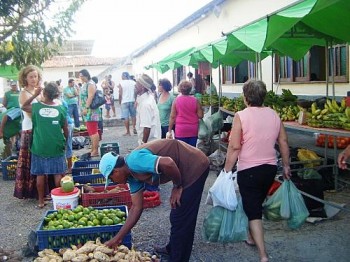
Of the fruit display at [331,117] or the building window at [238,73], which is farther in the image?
the building window at [238,73]

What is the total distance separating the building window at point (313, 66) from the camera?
8388 millimetres

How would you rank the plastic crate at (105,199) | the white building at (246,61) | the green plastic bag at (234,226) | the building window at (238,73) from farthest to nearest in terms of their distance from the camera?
the building window at (238,73), the white building at (246,61), the plastic crate at (105,199), the green plastic bag at (234,226)

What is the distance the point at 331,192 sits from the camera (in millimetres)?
6141

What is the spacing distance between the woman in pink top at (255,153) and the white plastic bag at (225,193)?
0.09m

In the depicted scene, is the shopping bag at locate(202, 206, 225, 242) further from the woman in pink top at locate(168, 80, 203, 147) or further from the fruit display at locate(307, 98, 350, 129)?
the woman in pink top at locate(168, 80, 203, 147)

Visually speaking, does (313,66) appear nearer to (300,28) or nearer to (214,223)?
(300,28)

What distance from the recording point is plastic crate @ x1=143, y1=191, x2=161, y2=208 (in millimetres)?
5764

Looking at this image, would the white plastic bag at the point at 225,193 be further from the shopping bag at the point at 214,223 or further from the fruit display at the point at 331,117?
the fruit display at the point at 331,117

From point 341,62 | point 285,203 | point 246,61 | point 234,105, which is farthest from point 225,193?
point 246,61

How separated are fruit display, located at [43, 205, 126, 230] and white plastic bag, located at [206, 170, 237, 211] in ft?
3.20

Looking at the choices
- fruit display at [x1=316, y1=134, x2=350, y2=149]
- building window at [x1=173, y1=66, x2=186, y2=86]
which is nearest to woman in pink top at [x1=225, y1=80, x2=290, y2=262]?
fruit display at [x1=316, y1=134, x2=350, y2=149]

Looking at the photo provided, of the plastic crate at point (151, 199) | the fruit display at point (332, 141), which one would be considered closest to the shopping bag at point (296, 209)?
the plastic crate at point (151, 199)

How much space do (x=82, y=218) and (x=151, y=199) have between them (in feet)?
5.97

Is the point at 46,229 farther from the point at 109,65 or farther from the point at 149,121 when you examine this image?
the point at 109,65
